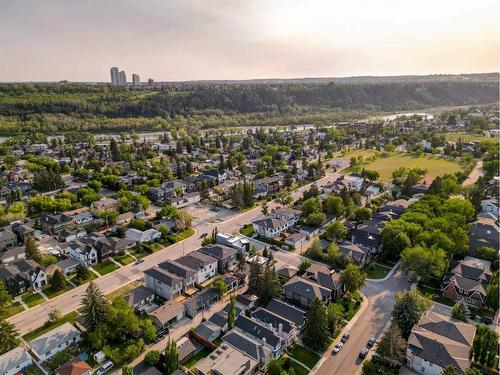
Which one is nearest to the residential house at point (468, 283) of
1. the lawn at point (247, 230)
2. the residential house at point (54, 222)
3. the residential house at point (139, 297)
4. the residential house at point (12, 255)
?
the lawn at point (247, 230)

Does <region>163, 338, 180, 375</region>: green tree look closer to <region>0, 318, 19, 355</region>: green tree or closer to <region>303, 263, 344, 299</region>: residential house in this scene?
<region>0, 318, 19, 355</region>: green tree

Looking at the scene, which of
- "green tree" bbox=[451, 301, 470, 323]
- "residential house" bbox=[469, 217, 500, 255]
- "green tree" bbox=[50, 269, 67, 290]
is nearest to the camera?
"green tree" bbox=[451, 301, 470, 323]

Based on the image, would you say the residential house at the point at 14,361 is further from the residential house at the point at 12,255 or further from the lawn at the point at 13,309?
the residential house at the point at 12,255

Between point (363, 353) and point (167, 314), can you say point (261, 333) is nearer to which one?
point (363, 353)

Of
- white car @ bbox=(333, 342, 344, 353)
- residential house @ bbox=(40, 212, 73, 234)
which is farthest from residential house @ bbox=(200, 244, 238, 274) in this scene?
residential house @ bbox=(40, 212, 73, 234)

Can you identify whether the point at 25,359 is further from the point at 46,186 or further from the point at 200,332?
the point at 46,186

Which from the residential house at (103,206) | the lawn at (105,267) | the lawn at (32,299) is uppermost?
the residential house at (103,206)

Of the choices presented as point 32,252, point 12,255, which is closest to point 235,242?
point 32,252


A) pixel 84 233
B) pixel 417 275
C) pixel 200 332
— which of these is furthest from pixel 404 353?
pixel 84 233
